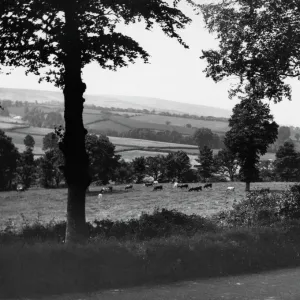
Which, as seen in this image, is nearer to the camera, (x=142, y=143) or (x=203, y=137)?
(x=142, y=143)

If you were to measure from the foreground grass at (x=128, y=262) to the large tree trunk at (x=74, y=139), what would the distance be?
3.20m

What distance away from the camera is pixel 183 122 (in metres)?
169

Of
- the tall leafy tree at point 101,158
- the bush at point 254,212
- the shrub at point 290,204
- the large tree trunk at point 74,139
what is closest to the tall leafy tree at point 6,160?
the tall leafy tree at point 101,158

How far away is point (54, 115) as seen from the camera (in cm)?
17462

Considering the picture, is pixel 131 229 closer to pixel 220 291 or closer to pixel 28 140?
pixel 220 291

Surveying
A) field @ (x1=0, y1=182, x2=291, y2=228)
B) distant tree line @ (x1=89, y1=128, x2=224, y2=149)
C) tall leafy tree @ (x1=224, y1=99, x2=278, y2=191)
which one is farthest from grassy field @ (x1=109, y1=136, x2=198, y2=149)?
tall leafy tree @ (x1=224, y1=99, x2=278, y2=191)

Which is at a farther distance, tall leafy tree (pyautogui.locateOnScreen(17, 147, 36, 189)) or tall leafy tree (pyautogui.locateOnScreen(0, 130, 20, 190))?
tall leafy tree (pyautogui.locateOnScreen(17, 147, 36, 189))

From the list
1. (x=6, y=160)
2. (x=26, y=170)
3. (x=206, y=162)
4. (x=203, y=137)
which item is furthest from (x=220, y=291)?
(x=203, y=137)

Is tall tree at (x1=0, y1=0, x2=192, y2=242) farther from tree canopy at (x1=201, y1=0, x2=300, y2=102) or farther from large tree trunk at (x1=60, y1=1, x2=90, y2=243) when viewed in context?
tree canopy at (x1=201, y1=0, x2=300, y2=102)

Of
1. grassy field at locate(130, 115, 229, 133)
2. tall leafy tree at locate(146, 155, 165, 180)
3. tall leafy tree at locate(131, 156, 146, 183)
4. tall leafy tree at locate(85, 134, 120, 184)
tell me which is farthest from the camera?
grassy field at locate(130, 115, 229, 133)

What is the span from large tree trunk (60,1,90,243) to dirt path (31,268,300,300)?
183 inches

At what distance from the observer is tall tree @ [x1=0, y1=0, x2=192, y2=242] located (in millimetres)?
12617

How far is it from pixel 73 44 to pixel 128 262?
7201 mm

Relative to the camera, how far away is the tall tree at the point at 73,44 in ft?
41.4
